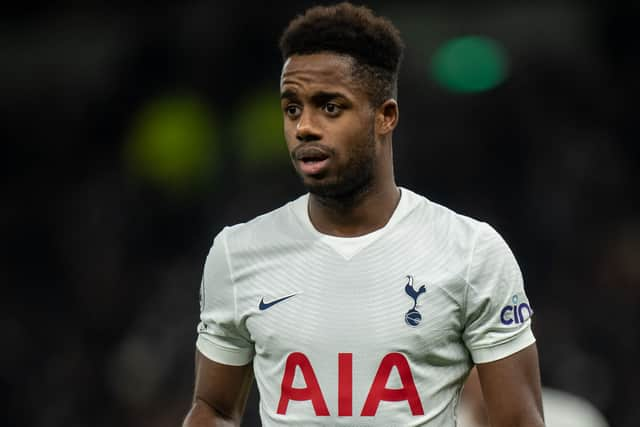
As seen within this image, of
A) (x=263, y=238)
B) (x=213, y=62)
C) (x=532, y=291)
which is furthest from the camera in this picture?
(x=213, y=62)

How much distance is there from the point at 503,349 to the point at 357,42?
918 millimetres

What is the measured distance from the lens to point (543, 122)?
35.3ft

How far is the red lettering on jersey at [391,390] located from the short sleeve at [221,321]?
434 millimetres

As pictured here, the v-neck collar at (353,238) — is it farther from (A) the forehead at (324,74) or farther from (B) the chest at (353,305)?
(A) the forehead at (324,74)

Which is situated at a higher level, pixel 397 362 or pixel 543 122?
pixel 397 362

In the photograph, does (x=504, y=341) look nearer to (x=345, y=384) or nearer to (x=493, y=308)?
(x=493, y=308)

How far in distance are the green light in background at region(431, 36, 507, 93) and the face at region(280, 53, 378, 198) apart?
855cm

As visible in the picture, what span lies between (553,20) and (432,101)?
1.64 metres

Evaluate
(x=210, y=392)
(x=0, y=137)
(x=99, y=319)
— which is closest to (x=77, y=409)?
(x=99, y=319)

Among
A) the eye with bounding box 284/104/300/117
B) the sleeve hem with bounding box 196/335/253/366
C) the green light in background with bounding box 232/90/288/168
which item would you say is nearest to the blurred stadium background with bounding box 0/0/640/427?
the green light in background with bounding box 232/90/288/168

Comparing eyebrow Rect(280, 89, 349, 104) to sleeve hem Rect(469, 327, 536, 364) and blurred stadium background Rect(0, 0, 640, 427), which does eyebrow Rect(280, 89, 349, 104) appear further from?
blurred stadium background Rect(0, 0, 640, 427)

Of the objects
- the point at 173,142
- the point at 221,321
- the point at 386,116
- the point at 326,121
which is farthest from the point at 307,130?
the point at 173,142

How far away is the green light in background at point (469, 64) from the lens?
11727 millimetres

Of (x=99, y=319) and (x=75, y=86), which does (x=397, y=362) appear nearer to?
(x=99, y=319)
